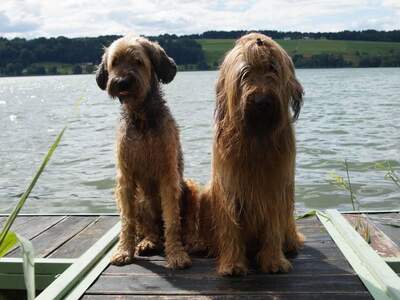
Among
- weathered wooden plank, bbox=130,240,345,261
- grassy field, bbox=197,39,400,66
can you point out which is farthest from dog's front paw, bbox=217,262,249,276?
grassy field, bbox=197,39,400,66

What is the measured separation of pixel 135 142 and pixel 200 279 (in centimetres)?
129

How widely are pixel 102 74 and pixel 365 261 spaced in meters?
2.81

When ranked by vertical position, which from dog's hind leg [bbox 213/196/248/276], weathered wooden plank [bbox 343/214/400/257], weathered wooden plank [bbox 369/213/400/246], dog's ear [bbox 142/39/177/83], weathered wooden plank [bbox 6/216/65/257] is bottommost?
weathered wooden plank [bbox 6/216/65/257]

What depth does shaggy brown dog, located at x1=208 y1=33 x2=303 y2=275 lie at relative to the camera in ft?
12.0

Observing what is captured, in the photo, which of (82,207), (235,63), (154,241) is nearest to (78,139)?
(82,207)

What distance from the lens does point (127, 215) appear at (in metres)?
4.71

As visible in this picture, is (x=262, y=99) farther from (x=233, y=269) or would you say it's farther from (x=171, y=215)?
(x=171, y=215)

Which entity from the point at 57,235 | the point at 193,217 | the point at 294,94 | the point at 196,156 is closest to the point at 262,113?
the point at 294,94

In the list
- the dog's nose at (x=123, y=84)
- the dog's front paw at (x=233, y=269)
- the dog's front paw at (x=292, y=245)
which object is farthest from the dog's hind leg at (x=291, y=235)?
the dog's nose at (x=123, y=84)

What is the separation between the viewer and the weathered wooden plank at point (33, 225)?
19.7 ft

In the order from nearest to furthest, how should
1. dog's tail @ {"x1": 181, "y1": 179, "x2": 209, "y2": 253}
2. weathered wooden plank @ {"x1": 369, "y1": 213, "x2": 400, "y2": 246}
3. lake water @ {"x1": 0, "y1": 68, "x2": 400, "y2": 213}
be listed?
dog's tail @ {"x1": 181, "y1": 179, "x2": 209, "y2": 253}, weathered wooden plank @ {"x1": 369, "y1": 213, "x2": 400, "y2": 246}, lake water @ {"x1": 0, "y1": 68, "x2": 400, "y2": 213}

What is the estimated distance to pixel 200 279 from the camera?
4.12 m

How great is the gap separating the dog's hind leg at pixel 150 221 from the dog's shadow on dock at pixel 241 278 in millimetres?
204

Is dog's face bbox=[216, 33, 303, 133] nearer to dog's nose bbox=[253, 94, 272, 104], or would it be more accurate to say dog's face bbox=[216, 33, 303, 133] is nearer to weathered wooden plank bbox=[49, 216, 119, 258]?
dog's nose bbox=[253, 94, 272, 104]
